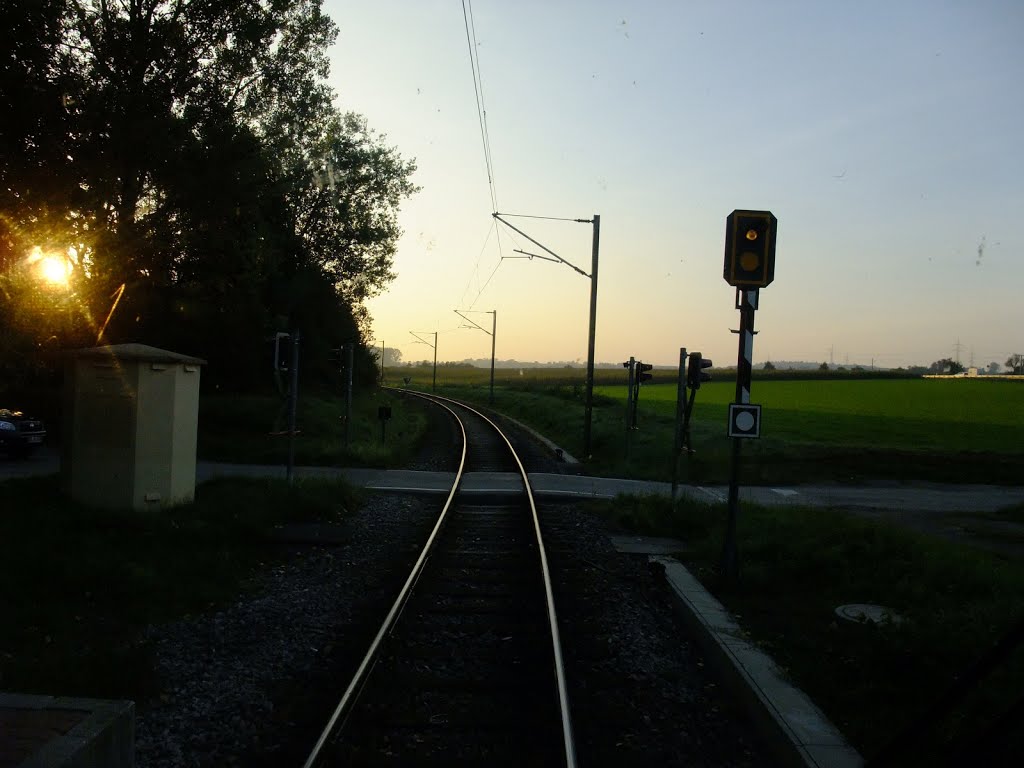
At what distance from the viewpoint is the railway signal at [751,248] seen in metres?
8.70

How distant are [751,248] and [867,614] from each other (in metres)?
3.96

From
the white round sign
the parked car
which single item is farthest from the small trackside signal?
the parked car

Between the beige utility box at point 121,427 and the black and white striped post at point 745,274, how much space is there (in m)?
7.48

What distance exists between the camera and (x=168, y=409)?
11.1 m

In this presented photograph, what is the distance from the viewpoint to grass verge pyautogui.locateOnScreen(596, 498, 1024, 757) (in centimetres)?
534

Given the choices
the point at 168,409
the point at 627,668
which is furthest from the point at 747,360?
the point at 168,409

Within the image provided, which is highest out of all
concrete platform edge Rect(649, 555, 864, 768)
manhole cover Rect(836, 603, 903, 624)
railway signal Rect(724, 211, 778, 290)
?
railway signal Rect(724, 211, 778, 290)

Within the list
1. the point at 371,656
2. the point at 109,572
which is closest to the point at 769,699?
the point at 371,656

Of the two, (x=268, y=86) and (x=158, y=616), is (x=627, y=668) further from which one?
(x=268, y=86)

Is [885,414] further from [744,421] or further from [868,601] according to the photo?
[868,601]

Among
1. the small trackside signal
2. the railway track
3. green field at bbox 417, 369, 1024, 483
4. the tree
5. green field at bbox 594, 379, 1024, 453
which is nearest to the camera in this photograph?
the railway track

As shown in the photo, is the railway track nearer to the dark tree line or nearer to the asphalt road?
the asphalt road

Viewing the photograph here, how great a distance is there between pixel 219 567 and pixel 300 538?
198 cm

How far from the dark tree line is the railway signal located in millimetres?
15558
